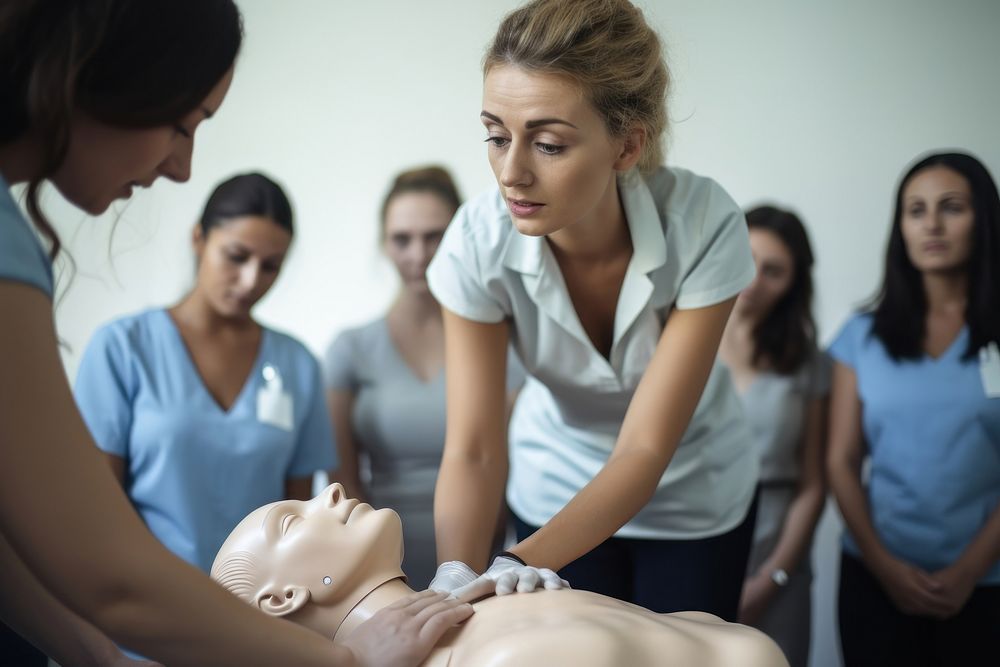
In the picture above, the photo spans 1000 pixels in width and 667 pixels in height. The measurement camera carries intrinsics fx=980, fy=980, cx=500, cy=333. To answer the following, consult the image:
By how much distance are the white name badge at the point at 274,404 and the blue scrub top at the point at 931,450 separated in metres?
1.40

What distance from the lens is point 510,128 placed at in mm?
1311

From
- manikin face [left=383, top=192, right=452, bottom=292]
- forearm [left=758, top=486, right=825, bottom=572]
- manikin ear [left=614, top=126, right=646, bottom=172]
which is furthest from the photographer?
manikin face [left=383, top=192, right=452, bottom=292]

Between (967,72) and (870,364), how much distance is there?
4.59 feet

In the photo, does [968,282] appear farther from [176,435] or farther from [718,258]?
[176,435]

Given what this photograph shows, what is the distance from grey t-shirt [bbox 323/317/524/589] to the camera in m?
2.61

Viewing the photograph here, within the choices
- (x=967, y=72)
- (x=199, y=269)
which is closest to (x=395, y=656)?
(x=199, y=269)

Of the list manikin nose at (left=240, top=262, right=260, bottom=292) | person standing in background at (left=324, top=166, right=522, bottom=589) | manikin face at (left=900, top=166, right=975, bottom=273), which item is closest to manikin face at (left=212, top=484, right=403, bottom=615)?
manikin nose at (left=240, top=262, right=260, bottom=292)

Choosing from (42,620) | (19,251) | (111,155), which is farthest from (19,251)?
(42,620)

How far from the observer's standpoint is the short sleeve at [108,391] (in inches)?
82.4

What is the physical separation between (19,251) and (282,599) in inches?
22.5

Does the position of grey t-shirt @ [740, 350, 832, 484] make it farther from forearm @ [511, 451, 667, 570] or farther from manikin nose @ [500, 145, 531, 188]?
manikin nose @ [500, 145, 531, 188]

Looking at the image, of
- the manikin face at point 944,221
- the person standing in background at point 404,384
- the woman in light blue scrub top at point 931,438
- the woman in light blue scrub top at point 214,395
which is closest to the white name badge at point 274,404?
the woman in light blue scrub top at point 214,395

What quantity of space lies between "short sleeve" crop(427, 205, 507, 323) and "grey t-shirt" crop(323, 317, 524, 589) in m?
1.15

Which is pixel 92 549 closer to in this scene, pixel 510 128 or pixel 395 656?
pixel 395 656
